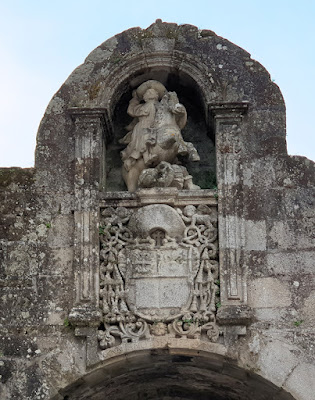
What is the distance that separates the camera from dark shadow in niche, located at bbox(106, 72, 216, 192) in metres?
15.0

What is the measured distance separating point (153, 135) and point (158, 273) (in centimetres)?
177

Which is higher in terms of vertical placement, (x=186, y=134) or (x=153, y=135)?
(x=186, y=134)

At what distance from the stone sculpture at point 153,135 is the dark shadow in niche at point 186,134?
0.17 metres

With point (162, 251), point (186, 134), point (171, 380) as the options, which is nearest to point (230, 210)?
point (162, 251)

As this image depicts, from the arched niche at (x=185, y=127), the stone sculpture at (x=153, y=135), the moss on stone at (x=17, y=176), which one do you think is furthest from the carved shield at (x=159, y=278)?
the moss on stone at (x=17, y=176)

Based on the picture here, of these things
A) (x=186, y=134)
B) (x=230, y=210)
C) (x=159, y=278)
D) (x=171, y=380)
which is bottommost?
(x=171, y=380)

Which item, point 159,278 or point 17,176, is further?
point 17,176

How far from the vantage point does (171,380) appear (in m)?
15.0

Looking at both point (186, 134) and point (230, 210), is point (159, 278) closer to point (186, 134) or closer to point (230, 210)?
point (230, 210)

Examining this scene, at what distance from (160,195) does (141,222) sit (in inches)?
15.8

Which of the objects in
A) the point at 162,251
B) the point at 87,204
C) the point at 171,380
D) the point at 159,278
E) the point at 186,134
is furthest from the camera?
the point at 186,134

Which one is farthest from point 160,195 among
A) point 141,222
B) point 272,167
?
point 272,167

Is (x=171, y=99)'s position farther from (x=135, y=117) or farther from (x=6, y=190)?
(x=6, y=190)

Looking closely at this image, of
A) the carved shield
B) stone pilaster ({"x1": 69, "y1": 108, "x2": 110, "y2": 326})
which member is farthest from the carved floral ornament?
stone pilaster ({"x1": 69, "y1": 108, "x2": 110, "y2": 326})
